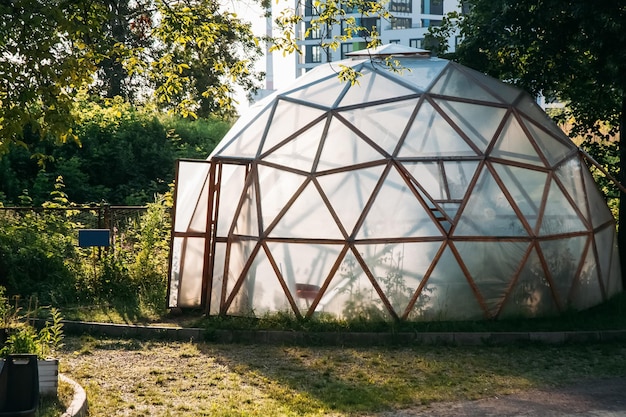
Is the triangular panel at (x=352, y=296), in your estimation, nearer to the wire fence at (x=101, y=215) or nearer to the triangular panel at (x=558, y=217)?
the triangular panel at (x=558, y=217)

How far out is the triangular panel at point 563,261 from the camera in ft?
45.8

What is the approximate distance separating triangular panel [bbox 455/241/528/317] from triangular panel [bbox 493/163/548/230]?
1.95 ft

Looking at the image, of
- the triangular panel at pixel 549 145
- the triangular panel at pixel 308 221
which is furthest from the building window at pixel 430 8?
the triangular panel at pixel 308 221

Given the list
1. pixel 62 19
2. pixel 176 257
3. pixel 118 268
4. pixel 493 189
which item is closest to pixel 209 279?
pixel 176 257

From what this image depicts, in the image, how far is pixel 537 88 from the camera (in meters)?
16.7

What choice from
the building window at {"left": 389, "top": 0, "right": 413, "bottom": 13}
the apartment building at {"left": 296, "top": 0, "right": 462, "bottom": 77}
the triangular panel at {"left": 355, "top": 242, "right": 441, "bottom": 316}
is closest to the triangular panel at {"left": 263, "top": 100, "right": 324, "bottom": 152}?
the triangular panel at {"left": 355, "top": 242, "right": 441, "bottom": 316}

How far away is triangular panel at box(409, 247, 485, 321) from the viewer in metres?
13.4

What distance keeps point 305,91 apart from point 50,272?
17.1ft

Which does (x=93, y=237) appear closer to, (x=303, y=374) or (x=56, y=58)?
(x=56, y=58)

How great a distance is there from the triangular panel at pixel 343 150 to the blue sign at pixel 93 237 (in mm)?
3674

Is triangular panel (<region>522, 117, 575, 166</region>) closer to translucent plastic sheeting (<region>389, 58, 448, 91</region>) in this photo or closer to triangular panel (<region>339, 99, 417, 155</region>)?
translucent plastic sheeting (<region>389, 58, 448, 91</region>)

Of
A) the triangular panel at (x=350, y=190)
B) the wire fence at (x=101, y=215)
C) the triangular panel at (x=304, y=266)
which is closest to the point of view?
the triangular panel at (x=304, y=266)

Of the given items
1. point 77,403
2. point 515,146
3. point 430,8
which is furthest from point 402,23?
point 77,403

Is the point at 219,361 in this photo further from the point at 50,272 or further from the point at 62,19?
the point at 50,272
